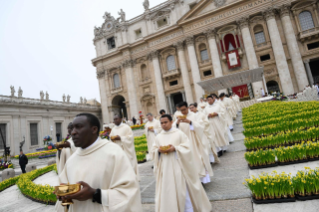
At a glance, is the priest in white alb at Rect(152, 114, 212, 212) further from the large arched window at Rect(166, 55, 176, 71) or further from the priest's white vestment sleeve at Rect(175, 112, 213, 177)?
the large arched window at Rect(166, 55, 176, 71)

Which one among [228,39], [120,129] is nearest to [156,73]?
[228,39]

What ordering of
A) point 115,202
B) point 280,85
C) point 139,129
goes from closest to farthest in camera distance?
point 115,202, point 139,129, point 280,85

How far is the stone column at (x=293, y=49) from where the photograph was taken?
25.6 m

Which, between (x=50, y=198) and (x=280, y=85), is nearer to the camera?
(x=50, y=198)

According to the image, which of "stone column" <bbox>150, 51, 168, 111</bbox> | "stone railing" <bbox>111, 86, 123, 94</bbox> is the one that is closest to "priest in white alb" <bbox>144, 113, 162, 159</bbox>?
"stone column" <bbox>150, 51, 168, 111</bbox>

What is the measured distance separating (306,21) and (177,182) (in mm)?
33336

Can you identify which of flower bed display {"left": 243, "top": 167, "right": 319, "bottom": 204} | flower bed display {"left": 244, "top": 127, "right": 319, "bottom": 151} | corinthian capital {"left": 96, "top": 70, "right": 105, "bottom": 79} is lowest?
flower bed display {"left": 243, "top": 167, "right": 319, "bottom": 204}

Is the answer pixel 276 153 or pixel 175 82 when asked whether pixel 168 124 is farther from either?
pixel 175 82

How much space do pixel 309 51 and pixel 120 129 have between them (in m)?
30.3

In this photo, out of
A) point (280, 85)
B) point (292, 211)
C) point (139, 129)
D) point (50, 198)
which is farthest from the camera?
point (280, 85)

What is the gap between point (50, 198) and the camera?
532 cm

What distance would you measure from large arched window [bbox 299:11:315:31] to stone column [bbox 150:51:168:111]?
21.7 meters

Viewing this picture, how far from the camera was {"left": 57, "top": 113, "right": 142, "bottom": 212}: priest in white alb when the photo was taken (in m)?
1.87

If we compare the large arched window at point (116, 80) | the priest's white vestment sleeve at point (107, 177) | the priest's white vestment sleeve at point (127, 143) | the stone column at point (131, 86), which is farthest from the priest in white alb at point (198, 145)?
the large arched window at point (116, 80)
